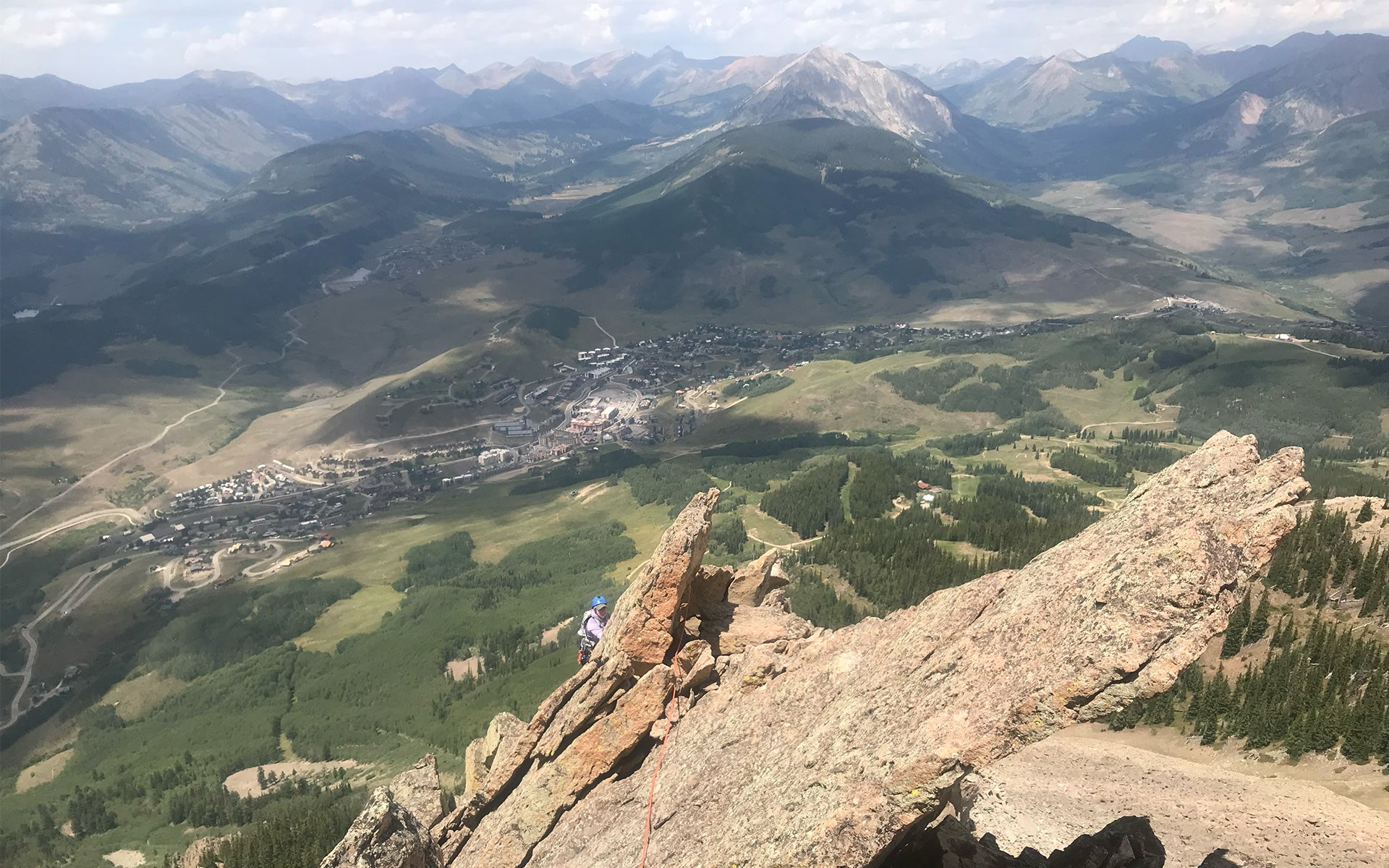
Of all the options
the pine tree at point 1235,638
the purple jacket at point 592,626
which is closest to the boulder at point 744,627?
the purple jacket at point 592,626

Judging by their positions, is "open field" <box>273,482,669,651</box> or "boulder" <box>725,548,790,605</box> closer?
"boulder" <box>725,548,790,605</box>

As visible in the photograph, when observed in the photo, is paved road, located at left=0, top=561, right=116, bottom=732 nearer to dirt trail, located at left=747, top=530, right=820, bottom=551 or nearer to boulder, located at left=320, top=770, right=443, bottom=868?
dirt trail, located at left=747, top=530, right=820, bottom=551

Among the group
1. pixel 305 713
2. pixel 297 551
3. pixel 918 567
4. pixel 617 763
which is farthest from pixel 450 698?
pixel 297 551

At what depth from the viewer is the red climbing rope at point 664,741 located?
23.1 m

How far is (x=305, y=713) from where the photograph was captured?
102125 mm

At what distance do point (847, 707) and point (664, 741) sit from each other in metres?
9.27

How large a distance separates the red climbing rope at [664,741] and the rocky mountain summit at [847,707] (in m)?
0.10

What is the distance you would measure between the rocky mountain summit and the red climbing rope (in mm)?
95

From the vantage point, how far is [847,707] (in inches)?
833

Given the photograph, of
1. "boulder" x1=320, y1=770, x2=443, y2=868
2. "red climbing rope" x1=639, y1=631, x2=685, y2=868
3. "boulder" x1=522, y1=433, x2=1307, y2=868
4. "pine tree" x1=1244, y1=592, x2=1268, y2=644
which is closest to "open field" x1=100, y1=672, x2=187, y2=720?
"boulder" x1=320, y1=770, x2=443, y2=868

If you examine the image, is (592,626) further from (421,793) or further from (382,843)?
(382,843)

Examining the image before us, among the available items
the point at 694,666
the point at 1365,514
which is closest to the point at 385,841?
the point at 694,666

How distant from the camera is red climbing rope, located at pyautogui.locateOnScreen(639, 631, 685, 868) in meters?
23.1

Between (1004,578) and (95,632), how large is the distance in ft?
628
